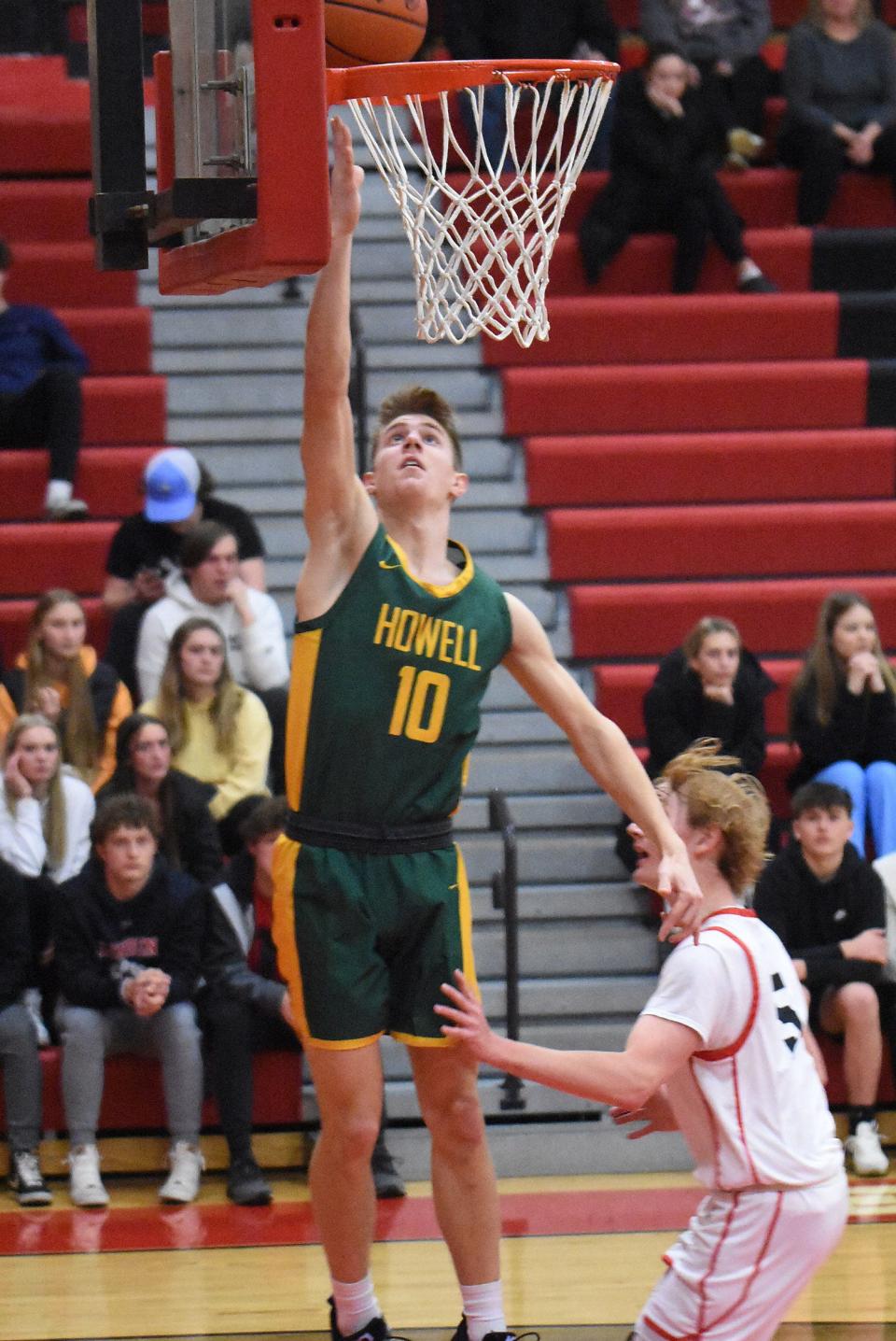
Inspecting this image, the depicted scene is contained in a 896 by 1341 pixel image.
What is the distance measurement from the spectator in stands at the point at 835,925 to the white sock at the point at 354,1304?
99.0 inches

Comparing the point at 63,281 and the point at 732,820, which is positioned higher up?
the point at 63,281

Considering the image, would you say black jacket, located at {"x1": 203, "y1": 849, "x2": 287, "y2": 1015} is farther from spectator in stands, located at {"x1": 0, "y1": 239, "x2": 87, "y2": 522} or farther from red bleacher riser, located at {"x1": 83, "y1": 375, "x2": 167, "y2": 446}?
red bleacher riser, located at {"x1": 83, "y1": 375, "x2": 167, "y2": 446}

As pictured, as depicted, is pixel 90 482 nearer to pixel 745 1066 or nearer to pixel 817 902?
pixel 817 902

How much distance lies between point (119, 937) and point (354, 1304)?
2.29 m

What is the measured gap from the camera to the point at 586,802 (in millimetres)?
7781

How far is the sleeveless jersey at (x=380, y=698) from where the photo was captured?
4.19 meters

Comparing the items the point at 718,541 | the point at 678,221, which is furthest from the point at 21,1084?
the point at 678,221

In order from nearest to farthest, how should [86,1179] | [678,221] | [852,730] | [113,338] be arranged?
[86,1179] → [852,730] → [113,338] → [678,221]

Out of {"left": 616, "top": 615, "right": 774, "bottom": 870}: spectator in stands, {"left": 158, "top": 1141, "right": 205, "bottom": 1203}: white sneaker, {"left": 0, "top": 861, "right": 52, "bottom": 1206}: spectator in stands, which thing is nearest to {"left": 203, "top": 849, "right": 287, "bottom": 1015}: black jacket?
{"left": 158, "top": 1141, "right": 205, "bottom": 1203}: white sneaker

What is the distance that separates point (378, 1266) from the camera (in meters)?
5.50

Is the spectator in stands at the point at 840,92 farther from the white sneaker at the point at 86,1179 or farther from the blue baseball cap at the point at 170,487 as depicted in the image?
the white sneaker at the point at 86,1179

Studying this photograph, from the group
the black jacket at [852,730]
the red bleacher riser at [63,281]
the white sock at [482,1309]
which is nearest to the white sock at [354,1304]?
the white sock at [482,1309]

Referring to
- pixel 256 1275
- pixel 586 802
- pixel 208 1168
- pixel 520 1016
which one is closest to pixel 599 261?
pixel 586 802

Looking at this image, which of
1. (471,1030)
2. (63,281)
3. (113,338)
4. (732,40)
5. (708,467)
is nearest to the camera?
(471,1030)
